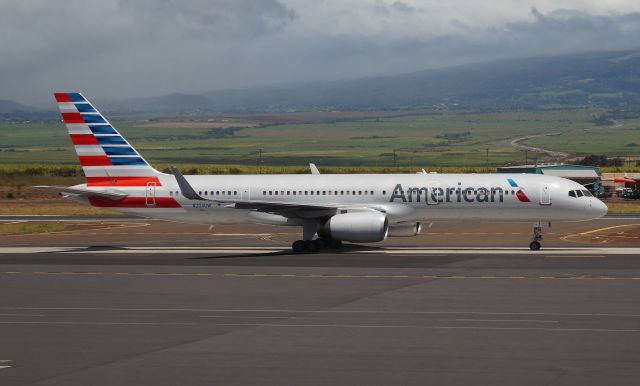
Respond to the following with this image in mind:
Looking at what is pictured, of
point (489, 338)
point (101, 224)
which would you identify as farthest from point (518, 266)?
point (101, 224)

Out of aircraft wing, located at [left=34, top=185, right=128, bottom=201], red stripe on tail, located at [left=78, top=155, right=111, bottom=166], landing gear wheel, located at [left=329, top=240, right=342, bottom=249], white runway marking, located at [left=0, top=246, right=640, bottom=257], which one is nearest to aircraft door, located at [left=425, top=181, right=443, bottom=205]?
white runway marking, located at [left=0, top=246, right=640, bottom=257]

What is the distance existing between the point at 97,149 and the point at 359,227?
1659 cm

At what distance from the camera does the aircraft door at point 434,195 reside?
181ft

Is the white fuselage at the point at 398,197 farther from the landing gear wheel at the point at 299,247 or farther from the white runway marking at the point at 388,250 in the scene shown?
the landing gear wheel at the point at 299,247

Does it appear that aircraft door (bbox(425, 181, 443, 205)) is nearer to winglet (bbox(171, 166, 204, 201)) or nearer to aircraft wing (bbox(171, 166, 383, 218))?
aircraft wing (bbox(171, 166, 383, 218))

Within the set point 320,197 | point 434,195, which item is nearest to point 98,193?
point 320,197

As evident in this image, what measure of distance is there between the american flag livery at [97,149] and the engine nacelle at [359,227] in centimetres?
1179

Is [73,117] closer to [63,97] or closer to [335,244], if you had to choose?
[63,97]

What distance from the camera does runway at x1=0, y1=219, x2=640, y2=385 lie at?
23156mm

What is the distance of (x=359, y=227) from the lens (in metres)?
53.1

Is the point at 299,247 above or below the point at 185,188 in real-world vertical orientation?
below

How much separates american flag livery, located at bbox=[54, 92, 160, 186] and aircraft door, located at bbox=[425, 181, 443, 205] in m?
15.6

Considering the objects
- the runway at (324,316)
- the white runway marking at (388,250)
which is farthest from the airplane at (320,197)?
the runway at (324,316)

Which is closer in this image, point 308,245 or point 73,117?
point 308,245
